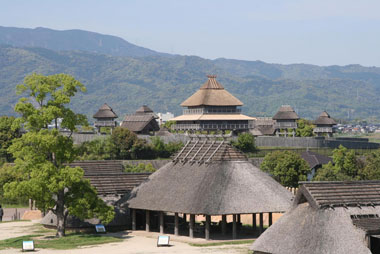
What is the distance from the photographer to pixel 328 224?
3853 cm

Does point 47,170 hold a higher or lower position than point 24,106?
lower

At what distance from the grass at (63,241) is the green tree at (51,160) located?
1.32 m

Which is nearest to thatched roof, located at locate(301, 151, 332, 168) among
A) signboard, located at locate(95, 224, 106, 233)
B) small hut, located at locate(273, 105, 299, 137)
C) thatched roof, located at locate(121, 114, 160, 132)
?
thatched roof, located at locate(121, 114, 160, 132)

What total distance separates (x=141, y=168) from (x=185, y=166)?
2649 centimetres

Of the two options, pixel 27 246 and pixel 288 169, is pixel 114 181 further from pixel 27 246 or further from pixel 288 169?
pixel 288 169

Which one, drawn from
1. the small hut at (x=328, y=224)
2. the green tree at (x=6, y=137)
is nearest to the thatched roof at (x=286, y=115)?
the green tree at (x=6, y=137)

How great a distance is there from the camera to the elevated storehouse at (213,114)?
339 feet

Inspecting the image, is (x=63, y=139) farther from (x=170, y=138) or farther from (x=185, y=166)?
(x=170, y=138)

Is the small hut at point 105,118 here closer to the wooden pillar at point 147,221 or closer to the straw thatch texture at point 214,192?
the straw thatch texture at point 214,192

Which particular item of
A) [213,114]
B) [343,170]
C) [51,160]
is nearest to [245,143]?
[213,114]

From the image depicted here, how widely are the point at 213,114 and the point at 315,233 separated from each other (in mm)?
67113

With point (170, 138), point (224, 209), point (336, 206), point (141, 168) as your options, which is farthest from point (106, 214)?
point (170, 138)

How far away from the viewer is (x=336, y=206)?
39938mm

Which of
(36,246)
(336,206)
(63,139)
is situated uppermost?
(63,139)
